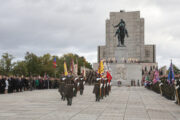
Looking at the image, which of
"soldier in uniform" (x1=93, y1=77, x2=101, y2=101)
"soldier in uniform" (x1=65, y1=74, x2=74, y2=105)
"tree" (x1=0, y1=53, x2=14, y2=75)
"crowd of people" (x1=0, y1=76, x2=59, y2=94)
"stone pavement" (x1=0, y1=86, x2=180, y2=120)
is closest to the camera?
"stone pavement" (x1=0, y1=86, x2=180, y2=120)

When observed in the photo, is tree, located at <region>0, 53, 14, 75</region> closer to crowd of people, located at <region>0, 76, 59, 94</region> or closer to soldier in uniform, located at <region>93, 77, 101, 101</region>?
crowd of people, located at <region>0, 76, 59, 94</region>

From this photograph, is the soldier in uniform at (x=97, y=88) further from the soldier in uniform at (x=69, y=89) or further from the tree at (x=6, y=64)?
the tree at (x=6, y=64)

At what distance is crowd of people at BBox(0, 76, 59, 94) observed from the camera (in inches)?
1051

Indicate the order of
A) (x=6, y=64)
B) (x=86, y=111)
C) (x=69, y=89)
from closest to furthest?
(x=86, y=111)
(x=69, y=89)
(x=6, y=64)

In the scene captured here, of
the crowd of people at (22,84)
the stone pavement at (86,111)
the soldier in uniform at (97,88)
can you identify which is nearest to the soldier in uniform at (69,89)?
the stone pavement at (86,111)

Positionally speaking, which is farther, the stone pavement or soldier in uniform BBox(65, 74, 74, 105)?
soldier in uniform BBox(65, 74, 74, 105)

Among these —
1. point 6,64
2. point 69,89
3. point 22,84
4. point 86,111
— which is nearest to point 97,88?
point 69,89

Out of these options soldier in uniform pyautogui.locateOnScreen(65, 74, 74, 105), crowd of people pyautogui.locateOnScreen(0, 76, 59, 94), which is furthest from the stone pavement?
crowd of people pyautogui.locateOnScreen(0, 76, 59, 94)

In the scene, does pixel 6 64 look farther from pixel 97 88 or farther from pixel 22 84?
pixel 97 88

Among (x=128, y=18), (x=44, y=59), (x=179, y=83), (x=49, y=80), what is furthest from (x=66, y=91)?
(x=128, y=18)

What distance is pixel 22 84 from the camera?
102 feet

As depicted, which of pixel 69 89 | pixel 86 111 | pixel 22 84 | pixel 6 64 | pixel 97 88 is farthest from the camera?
pixel 6 64

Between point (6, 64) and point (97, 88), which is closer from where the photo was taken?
point (97, 88)

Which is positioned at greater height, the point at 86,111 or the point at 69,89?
the point at 69,89
